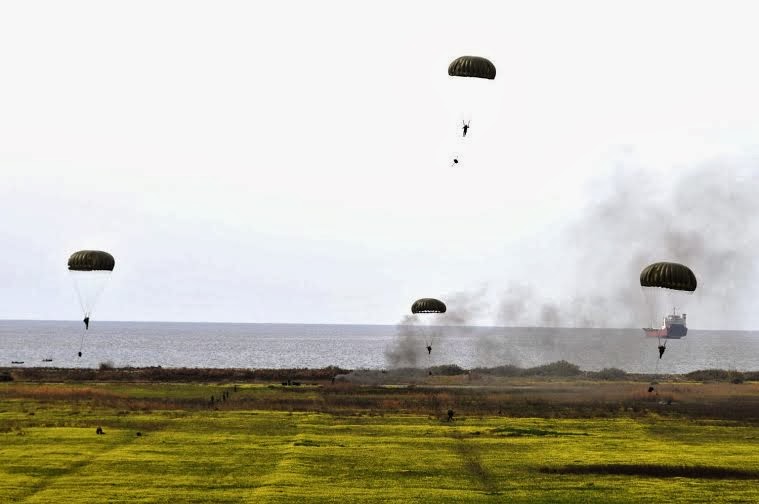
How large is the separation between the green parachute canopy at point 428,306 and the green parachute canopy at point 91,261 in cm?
3792

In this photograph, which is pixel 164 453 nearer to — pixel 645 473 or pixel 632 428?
pixel 645 473

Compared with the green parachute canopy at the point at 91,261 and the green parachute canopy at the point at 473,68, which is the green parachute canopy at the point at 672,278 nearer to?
the green parachute canopy at the point at 473,68

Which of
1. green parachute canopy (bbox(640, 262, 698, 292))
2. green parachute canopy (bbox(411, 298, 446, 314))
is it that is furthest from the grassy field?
green parachute canopy (bbox(411, 298, 446, 314))

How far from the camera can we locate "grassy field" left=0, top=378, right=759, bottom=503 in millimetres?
39250

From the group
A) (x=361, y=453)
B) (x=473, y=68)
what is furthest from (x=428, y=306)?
(x=361, y=453)

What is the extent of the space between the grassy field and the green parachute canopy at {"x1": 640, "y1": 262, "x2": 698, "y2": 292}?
1021 cm

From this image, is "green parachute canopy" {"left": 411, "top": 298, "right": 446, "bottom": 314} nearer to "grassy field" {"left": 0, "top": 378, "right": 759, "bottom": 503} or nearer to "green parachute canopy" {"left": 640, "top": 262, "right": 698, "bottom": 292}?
"grassy field" {"left": 0, "top": 378, "right": 759, "bottom": 503}

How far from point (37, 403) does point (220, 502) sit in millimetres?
46742

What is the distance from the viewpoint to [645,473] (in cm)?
4512

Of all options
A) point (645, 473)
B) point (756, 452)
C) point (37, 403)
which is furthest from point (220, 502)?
point (37, 403)

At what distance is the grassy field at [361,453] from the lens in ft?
129

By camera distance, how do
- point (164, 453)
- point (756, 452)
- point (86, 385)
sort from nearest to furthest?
point (164, 453) < point (756, 452) < point (86, 385)

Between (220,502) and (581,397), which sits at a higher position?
(581,397)

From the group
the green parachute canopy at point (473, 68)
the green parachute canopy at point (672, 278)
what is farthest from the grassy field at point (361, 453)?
the green parachute canopy at point (473, 68)
